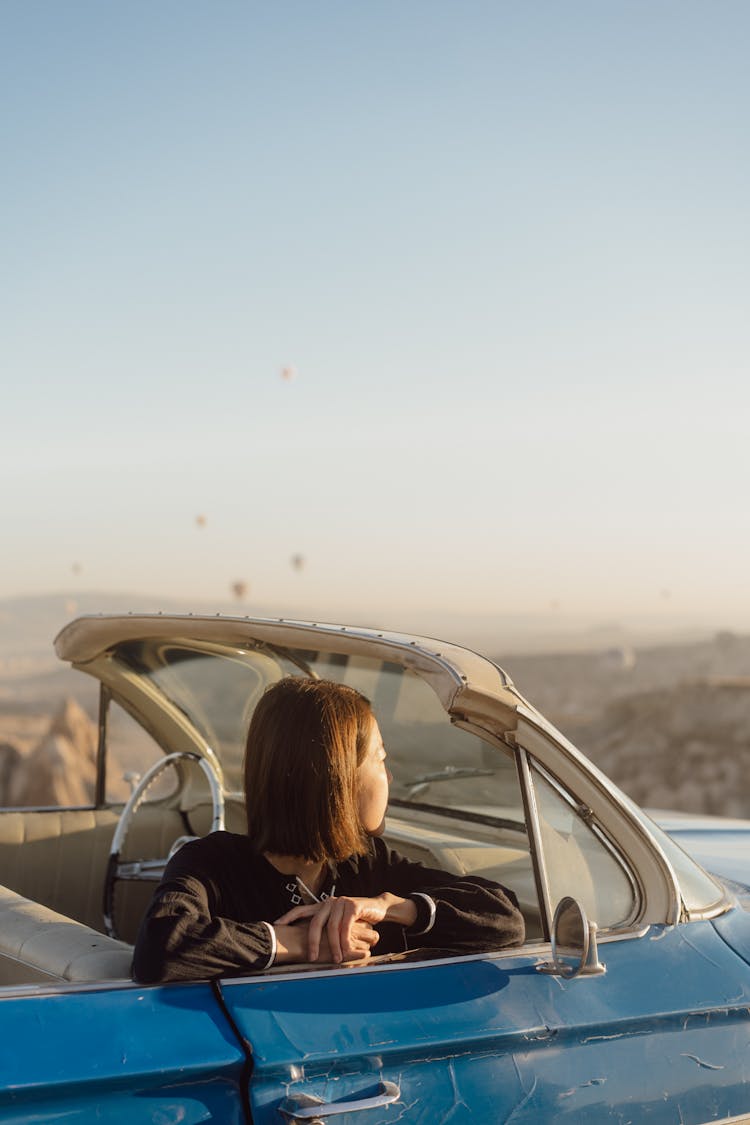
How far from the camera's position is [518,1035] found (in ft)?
7.68

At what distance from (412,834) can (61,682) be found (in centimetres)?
7791

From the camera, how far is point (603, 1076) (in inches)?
95.2

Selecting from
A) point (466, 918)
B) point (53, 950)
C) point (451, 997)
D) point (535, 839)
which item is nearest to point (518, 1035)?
point (451, 997)

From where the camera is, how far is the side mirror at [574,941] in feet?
7.61

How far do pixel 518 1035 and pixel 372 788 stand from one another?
23.3 inches

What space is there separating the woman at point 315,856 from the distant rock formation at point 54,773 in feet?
38.6

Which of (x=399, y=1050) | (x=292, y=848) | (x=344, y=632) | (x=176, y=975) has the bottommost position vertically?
(x=399, y=1050)

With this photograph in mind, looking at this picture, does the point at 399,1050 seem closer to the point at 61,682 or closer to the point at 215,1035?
the point at 215,1035

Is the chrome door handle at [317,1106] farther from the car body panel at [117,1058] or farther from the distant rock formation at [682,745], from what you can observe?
the distant rock formation at [682,745]

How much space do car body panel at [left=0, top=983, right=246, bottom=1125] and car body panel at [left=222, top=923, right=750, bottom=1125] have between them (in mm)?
67

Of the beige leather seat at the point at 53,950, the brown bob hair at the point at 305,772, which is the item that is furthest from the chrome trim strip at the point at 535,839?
the beige leather seat at the point at 53,950

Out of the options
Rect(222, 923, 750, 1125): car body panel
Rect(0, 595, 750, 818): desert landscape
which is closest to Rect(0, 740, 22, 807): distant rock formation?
Rect(0, 595, 750, 818): desert landscape

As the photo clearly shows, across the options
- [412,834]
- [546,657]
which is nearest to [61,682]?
[546,657]

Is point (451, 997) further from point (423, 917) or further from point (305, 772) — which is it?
point (305, 772)
